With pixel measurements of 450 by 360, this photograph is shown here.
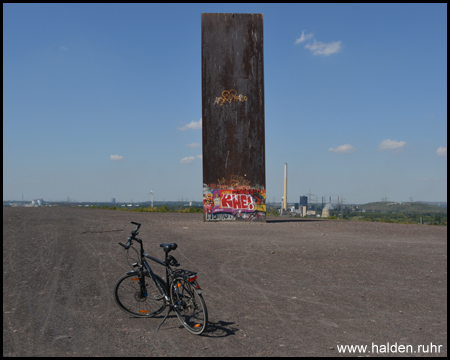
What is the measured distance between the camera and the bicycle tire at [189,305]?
5453 millimetres

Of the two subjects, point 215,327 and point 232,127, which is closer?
point 215,327

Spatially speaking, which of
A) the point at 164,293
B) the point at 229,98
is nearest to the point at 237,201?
the point at 229,98

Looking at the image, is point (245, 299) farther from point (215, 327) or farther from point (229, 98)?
point (229, 98)

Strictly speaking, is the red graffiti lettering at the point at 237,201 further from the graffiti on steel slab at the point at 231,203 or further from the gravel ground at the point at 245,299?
the gravel ground at the point at 245,299

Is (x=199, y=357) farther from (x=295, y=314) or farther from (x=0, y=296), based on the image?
(x=0, y=296)

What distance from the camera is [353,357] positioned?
15.5 feet

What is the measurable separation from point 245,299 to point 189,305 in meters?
1.73

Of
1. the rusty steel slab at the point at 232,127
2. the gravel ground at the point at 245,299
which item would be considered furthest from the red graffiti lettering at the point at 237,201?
the gravel ground at the point at 245,299

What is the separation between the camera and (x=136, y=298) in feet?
20.5

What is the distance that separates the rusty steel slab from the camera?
22.5 meters

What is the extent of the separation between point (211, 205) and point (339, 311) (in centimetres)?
1638

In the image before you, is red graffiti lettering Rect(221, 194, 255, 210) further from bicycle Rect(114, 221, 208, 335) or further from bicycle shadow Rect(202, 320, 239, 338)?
bicycle shadow Rect(202, 320, 239, 338)

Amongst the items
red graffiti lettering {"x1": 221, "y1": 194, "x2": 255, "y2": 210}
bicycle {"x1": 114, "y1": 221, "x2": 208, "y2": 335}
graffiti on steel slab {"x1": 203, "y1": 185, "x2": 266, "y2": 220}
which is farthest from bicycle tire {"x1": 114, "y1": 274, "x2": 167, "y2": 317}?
red graffiti lettering {"x1": 221, "y1": 194, "x2": 255, "y2": 210}

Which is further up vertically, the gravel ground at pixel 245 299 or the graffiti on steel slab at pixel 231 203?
the graffiti on steel slab at pixel 231 203
